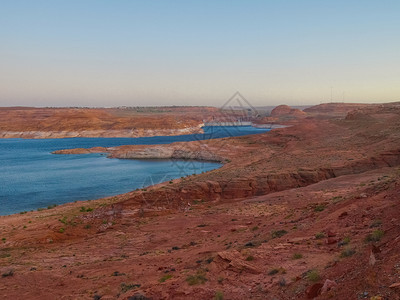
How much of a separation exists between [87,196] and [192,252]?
904 inches

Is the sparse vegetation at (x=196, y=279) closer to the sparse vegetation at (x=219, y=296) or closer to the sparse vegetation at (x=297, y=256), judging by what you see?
the sparse vegetation at (x=219, y=296)

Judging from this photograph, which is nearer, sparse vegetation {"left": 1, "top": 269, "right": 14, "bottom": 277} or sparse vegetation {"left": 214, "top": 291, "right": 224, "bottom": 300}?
sparse vegetation {"left": 214, "top": 291, "right": 224, "bottom": 300}

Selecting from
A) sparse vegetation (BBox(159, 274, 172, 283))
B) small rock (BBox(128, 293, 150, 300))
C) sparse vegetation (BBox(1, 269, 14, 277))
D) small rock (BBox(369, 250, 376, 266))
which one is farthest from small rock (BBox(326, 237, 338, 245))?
sparse vegetation (BBox(1, 269, 14, 277))

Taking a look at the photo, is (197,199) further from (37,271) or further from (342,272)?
(342,272)

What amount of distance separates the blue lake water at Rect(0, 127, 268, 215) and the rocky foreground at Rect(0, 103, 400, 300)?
1138 centimetres

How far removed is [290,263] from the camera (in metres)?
8.57

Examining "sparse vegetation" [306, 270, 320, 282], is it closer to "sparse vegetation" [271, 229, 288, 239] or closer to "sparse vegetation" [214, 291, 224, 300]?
"sparse vegetation" [214, 291, 224, 300]

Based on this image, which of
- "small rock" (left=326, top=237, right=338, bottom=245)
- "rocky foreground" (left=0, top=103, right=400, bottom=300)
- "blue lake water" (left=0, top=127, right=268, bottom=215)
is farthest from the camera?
"blue lake water" (left=0, top=127, right=268, bottom=215)

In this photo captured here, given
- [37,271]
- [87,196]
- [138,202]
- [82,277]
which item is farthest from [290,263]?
[87,196]

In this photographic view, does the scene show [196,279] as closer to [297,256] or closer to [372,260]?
[297,256]

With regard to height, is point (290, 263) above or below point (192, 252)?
above

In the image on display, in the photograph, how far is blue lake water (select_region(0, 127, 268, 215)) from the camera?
32.0 metres

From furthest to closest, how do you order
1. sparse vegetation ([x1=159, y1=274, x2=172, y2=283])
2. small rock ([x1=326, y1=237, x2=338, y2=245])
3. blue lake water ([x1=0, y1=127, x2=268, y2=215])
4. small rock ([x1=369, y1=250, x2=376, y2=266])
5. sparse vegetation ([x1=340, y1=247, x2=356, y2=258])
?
1. blue lake water ([x1=0, y1=127, x2=268, y2=215])
2. small rock ([x1=326, y1=237, x2=338, y2=245])
3. sparse vegetation ([x1=159, y1=274, x2=172, y2=283])
4. sparse vegetation ([x1=340, y1=247, x2=356, y2=258])
5. small rock ([x1=369, y1=250, x2=376, y2=266])

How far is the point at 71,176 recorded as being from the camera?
43156 mm
